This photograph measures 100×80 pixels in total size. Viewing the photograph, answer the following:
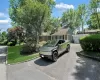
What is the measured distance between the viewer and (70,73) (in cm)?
1013

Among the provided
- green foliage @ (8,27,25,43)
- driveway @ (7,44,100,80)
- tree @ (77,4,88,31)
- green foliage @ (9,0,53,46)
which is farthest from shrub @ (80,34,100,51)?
tree @ (77,4,88,31)

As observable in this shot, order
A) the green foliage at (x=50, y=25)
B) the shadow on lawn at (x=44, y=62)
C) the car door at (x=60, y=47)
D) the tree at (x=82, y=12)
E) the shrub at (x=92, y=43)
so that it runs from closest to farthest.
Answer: the shadow on lawn at (x=44, y=62) → the shrub at (x=92, y=43) → the car door at (x=60, y=47) → the green foliage at (x=50, y=25) → the tree at (x=82, y=12)

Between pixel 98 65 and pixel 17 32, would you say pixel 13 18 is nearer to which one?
pixel 17 32

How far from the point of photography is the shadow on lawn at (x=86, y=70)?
9235 mm

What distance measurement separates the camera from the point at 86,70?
10.4 m

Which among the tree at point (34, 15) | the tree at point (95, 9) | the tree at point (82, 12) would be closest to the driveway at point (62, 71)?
the tree at point (34, 15)

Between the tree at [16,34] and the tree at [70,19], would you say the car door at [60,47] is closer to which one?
the tree at [16,34]

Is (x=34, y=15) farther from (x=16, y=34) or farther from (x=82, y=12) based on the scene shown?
(x=82, y=12)

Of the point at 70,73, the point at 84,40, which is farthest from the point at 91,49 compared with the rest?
the point at 70,73

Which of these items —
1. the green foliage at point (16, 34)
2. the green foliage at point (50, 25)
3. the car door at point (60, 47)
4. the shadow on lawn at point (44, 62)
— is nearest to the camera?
the shadow on lawn at point (44, 62)

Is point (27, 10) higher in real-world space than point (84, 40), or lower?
higher

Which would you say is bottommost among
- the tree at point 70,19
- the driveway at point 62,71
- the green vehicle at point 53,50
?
the driveway at point 62,71

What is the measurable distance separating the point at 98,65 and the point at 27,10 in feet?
45.7

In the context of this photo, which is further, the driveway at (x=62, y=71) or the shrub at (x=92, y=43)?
the shrub at (x=92, y=43)
